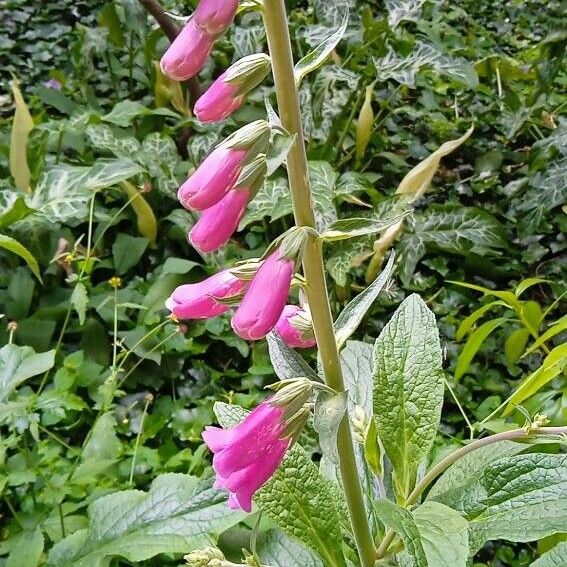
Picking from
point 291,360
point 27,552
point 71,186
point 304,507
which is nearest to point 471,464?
point 304,507

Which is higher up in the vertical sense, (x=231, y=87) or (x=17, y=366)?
(x=231, y=87)

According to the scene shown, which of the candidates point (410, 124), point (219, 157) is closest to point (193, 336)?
point (219, 157)

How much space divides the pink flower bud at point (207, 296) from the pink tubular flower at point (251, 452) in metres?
0.12

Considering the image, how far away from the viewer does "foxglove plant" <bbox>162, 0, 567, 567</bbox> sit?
2.25 feet

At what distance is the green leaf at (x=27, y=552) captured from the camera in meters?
1.11

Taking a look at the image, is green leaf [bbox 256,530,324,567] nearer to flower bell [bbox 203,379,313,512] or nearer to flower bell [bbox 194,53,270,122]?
flower bell [bbox 203,379,313,512]

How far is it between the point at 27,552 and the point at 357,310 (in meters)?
0.68

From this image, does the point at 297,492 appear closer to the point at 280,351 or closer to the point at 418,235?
the point at 280,351

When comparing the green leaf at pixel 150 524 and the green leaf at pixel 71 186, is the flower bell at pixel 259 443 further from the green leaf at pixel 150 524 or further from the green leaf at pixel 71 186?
the green leaf at pixel 71 186

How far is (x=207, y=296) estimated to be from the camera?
765 millimetres

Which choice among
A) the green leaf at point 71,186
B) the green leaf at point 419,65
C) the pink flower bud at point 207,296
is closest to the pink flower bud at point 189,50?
the pink flower bud at point 207,296

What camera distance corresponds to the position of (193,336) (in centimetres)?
176

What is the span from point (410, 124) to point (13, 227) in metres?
1.44

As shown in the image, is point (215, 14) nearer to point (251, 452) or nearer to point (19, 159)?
point (251, 452)
